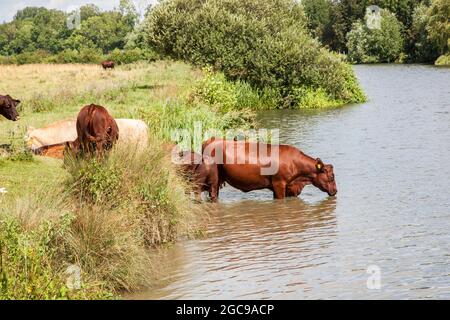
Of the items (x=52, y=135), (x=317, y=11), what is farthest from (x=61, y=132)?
(x=317, y=11)

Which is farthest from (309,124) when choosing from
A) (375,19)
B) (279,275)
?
(375,19)

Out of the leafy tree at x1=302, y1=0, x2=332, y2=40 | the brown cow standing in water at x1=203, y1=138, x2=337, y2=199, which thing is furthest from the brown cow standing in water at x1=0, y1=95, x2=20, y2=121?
the leafy tree at x1=302, y1=0, x2=332, y2=40

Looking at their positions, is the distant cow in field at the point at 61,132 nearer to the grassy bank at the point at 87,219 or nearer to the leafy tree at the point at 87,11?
the grassy bank at the point at 87,219

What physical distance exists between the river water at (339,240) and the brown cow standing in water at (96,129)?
234 centimetres

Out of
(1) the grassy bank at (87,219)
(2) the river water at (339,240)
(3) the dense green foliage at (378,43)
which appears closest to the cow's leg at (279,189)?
(2) the river water at (339,240)

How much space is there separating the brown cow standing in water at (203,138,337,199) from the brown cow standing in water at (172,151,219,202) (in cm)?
25

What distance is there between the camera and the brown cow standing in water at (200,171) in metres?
13.6

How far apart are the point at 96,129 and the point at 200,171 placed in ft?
6.83

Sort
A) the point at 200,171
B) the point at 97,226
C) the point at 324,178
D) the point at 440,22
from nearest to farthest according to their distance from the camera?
the point at 97,226 < the point at 200,171 < the point at 324,178 < the point at 440,22

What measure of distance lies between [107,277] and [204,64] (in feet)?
104

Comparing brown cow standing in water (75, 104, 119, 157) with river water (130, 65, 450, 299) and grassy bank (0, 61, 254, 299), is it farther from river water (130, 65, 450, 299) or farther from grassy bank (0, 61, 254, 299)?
river water (130, 65, 450, 299)

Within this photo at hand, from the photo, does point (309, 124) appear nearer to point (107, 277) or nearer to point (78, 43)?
point (107, 277)

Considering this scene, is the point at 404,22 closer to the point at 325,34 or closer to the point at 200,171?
the point at 325,34

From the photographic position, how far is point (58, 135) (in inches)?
637
